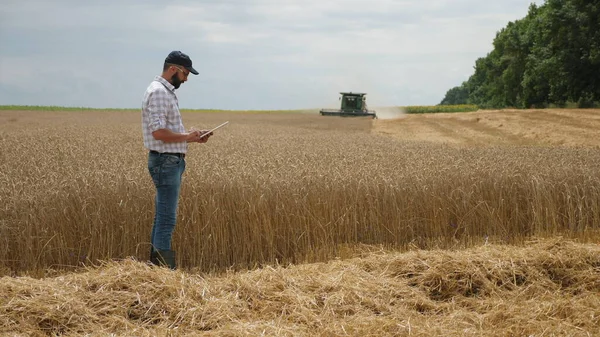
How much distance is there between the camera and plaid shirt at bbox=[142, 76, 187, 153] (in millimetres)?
6059

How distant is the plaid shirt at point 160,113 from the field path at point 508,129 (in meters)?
18.0

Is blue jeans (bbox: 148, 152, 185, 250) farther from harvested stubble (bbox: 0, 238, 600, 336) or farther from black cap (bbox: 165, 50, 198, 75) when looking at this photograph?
black cap (bbox: 165, 50, 198, 75)

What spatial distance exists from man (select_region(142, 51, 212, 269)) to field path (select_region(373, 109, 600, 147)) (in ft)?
58.7

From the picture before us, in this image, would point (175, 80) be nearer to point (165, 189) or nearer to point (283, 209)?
point (165, 189)

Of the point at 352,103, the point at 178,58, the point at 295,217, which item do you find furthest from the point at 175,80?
the point at 352,103

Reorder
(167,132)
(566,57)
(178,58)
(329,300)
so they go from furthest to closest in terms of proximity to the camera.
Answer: (566,57) < (178,58) < (167,132) < (329,300)

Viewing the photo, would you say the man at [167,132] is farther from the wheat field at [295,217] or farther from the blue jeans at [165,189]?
the wheat field at [295,217]

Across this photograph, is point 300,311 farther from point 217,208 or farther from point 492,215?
point 492,215

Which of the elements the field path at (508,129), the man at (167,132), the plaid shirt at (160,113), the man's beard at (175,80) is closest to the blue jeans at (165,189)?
the man at (167,132)

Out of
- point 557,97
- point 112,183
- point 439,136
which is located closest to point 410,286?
point 112,183

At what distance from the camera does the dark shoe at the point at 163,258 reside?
6434 millimetres

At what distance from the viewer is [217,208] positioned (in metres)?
7.37

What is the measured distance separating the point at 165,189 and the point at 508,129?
25962 millimetres

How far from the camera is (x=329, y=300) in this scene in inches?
221
